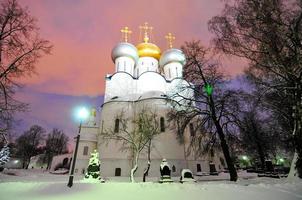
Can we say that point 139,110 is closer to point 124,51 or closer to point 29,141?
point 124,51

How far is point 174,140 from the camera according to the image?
26406mm

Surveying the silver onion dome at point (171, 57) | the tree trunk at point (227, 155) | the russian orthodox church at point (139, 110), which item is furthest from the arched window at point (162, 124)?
the silver onion dome at point (171, 57)

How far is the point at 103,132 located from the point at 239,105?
764 inches

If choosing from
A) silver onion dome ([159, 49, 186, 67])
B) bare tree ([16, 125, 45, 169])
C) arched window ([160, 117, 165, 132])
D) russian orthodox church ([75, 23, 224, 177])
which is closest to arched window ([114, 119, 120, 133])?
russian orthodox church ([75, 23, 224, 177])

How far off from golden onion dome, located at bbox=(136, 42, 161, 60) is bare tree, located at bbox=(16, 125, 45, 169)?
3661 centimetres

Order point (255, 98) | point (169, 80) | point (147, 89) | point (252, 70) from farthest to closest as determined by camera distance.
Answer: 1. point (169, 80)
2. point (147, 89)
3. point (252, 70)
4. point (255, 98)

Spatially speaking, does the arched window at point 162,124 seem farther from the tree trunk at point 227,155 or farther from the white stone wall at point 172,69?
the tree trunk at point 227,155

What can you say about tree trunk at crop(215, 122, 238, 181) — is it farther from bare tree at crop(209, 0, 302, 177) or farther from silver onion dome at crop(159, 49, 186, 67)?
silver onion dome at crop(159, 49, 186, 67)

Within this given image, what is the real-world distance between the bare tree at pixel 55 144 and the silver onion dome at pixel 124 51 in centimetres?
3531

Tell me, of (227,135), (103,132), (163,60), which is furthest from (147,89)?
(227,135)

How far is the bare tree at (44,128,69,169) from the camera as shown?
55.5 metres

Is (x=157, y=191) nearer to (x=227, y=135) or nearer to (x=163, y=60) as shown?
(x=227, y=135)

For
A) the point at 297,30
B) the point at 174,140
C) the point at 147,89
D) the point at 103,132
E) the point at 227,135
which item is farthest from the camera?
the point at 147,89

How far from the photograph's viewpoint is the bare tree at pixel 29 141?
5162cm
